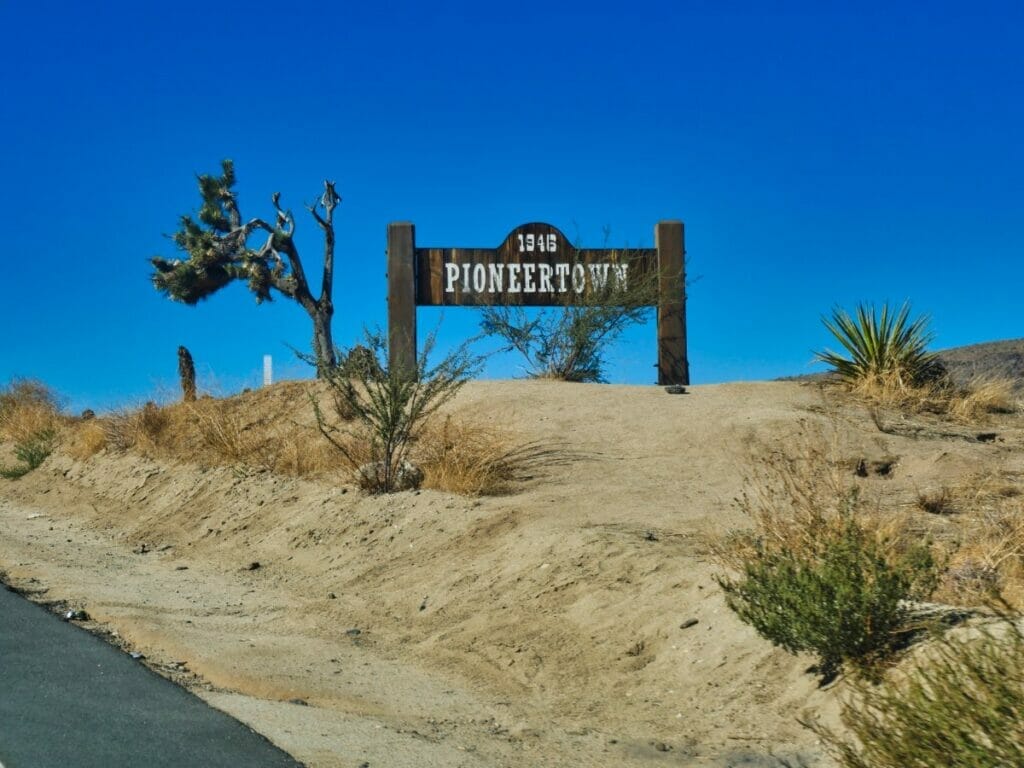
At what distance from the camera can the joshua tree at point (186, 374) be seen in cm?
2282

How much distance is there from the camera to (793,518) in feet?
27.6

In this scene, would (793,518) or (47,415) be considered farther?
(47,415)

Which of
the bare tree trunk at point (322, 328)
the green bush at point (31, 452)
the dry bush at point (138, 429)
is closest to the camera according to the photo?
the dry bush at point (138, 429)

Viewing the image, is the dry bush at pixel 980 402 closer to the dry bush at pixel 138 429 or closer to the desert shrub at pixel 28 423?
the dry bush at pixel 138 429

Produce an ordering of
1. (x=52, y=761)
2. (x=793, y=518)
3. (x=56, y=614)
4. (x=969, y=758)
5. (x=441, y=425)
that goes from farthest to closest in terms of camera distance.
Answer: (x=441, y=425) < (x=56, y=614) < (x=793, y=518) < (x=52, y=761) < (x=969, y=758)

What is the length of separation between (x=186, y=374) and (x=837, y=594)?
1942 centimetres

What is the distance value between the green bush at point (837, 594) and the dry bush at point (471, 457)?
5954 mm

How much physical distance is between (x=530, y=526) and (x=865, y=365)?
10753mm

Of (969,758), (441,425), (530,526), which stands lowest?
(969,758)

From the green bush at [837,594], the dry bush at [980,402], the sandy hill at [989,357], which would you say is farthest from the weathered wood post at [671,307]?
the sandy hill at [989,357]

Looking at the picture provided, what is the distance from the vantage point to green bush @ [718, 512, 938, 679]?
21.3ft

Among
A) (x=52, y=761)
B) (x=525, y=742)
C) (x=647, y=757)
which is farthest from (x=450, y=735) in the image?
(x=52, y=761)

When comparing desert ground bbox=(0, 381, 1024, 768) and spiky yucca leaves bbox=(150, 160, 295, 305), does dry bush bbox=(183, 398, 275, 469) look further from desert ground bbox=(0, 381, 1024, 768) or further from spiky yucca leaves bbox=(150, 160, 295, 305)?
spiky yucca leaves bbox=(150, 160, 295, 305)

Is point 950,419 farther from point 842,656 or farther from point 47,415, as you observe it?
point 47,415
